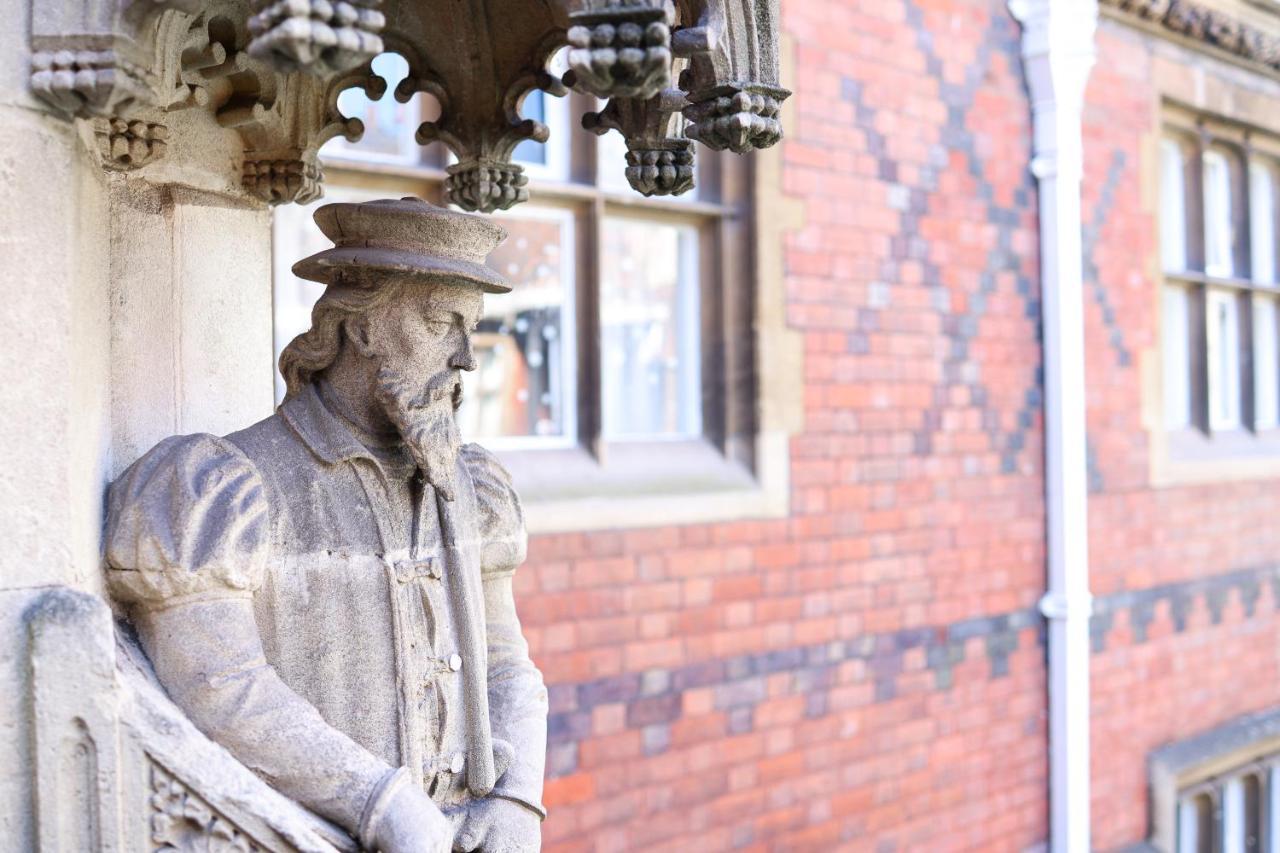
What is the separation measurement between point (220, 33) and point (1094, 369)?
189 inches

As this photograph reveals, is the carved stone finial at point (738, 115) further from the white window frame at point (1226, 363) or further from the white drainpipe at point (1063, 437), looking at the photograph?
the white window frame at point (1226, 363)

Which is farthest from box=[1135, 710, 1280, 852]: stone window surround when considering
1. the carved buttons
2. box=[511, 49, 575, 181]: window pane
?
the carved buttons

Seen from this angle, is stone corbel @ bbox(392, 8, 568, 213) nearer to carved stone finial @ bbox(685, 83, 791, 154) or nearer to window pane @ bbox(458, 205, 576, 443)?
Answer: carved stone finial @ bbox(685, 83, 791, 154)

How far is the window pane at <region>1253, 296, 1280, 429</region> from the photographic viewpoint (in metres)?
7.64

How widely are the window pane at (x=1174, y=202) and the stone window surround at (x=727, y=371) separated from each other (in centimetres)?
315

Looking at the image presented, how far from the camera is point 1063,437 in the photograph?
5586 millimetres

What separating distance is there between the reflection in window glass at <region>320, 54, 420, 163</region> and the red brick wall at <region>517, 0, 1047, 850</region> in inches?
47.1

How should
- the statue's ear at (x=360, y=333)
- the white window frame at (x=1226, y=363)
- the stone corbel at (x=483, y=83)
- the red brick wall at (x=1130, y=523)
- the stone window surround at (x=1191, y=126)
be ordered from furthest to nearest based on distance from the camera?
the white window frame at (x=1226, y=363)
the stone window surround at (x=1191, y=126)
the red brick wall at (x=1130, y=523)
the stone corbel at (x=483, y=83)
the statue's ear at (x=360, y=333)

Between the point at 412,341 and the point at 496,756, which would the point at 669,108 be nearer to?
the point at 412,341

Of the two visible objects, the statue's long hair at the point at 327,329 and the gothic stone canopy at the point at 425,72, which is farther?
the statue's long hair at the point at 327,329

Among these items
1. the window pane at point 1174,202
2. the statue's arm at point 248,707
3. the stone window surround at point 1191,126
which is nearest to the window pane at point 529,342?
the statue's arm at point 248,707

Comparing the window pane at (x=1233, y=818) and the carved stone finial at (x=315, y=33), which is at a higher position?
the carved stone finial at (x=315, y=33)

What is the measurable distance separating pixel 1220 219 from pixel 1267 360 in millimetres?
958

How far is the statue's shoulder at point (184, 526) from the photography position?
1.59m
